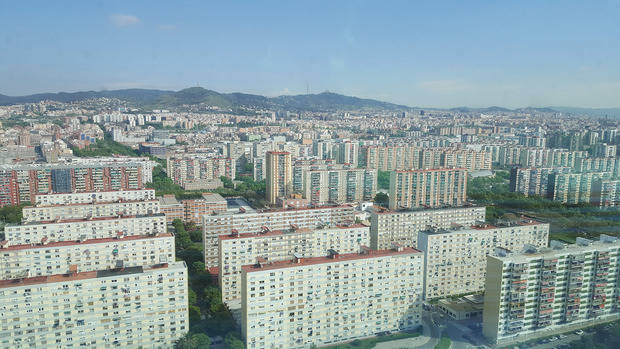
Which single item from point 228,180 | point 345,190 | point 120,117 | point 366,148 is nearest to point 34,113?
point 120,117

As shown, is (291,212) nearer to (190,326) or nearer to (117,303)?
(190,326)

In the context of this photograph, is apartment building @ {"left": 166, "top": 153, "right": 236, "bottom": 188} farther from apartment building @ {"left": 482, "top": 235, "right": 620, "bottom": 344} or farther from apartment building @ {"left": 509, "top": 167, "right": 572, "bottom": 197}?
apartment building @ {"left": 482, "top": 235, "right": 620, "bottom": 344}

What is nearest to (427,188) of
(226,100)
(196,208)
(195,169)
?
(196,208)

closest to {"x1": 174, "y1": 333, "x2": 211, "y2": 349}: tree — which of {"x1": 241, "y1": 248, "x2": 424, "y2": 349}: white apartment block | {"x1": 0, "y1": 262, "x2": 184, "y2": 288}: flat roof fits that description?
{"x1": 241, "y1": 248, "x2": 424, "y2": 349}: white apartment block

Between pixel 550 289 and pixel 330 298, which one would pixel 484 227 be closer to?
pixel 550 289

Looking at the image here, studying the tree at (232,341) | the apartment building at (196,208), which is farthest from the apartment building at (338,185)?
the tree at (232,341)

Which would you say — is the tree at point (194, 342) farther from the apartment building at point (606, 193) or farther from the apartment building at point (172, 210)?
the apartment building at point (606, 193)

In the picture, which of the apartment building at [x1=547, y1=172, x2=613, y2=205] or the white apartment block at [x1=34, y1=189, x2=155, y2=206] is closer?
the apartment building at [x1=547, y1=172, x2=613, y2=205]
